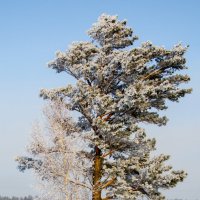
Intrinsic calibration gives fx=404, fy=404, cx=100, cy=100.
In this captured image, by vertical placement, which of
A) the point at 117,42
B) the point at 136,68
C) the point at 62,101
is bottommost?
the point at 62,101

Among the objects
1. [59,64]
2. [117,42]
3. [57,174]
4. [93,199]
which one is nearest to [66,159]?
[57,174]

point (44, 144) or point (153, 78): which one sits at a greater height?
point (153, 78)

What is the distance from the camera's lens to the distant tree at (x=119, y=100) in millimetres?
18766

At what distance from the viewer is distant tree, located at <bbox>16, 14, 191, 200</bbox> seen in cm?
1877

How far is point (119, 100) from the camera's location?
19391 millimetres

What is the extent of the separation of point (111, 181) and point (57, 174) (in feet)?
8.59

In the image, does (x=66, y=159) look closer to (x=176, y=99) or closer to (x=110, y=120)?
(x=110, y=120)

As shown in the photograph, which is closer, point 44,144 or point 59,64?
point 44,144

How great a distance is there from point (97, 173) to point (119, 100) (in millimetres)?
3701

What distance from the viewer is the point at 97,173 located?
771 inches

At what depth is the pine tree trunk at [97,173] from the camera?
19312mm

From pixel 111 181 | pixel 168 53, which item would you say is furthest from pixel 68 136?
pixel 168 53

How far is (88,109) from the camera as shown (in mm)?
19516

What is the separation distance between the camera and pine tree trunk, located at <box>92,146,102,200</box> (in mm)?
19312
